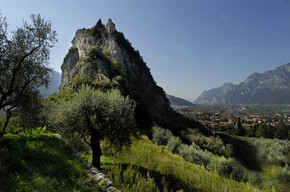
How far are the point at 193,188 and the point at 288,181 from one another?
31.3 metres

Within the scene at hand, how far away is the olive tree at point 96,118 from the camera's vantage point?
11234 millimetres

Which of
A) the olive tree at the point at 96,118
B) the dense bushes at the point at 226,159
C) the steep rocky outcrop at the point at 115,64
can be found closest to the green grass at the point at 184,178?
the dense bushes at the point at 226,159

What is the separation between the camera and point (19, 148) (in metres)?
9.20

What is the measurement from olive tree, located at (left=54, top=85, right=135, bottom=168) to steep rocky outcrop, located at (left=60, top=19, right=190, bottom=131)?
5156 centimetres

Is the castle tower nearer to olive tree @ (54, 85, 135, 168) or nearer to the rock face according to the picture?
the rock face

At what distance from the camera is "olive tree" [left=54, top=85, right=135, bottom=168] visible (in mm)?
11234

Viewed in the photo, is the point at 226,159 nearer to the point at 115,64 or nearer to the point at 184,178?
the point at 184,178

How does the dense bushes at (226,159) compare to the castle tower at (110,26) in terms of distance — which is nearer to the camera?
the dense bushes at (226,159)

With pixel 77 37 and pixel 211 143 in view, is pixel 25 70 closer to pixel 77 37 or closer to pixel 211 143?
pixel 211 143

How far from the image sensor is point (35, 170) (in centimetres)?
705

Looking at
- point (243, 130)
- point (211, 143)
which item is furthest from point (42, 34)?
point (243, 130)

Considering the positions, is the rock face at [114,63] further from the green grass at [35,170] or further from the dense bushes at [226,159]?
the green grass at [35,170]

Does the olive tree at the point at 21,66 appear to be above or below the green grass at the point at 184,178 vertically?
above

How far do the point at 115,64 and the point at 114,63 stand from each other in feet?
2.44
